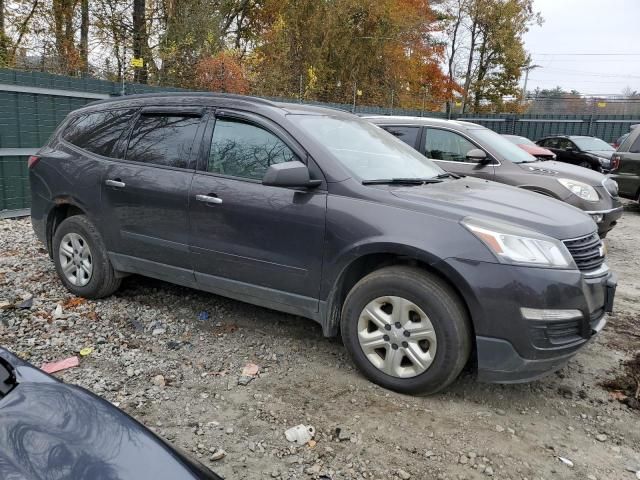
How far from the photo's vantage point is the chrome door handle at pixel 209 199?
3.63m

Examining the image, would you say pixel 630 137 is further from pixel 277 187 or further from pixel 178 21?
pixel 178 21

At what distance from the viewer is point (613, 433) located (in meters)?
2.86

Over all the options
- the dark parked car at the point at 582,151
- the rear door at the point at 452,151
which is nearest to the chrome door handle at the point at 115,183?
the rear door at the point at 452,151

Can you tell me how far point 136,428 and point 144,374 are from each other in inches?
74.1

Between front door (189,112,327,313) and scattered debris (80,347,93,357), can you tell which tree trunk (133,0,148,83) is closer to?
front door (189,112,327,313)

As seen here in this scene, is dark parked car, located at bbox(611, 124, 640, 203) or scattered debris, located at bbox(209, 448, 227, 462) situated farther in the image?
dark parked car, located at bbox(611, 124, 640, 203)

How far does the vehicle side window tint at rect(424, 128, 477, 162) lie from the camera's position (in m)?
7.05

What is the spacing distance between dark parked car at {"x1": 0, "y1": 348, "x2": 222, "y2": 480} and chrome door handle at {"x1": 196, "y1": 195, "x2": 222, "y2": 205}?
80.0 inches

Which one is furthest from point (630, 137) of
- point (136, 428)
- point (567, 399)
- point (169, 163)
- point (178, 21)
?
point (178, 21)

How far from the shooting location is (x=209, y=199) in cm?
366

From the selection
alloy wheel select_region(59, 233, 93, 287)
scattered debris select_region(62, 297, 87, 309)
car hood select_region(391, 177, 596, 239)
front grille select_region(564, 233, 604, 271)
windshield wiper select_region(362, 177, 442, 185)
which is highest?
windshield wiper select_region(362, 177, 442, 185)

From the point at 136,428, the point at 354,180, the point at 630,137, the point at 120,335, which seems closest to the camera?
the point at 136,428

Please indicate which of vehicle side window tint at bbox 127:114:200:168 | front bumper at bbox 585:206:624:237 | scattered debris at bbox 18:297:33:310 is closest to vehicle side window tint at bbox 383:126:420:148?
front bumper at bbox 585:206:624:237

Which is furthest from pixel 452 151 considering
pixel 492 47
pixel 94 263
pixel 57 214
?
pixel 492 47
